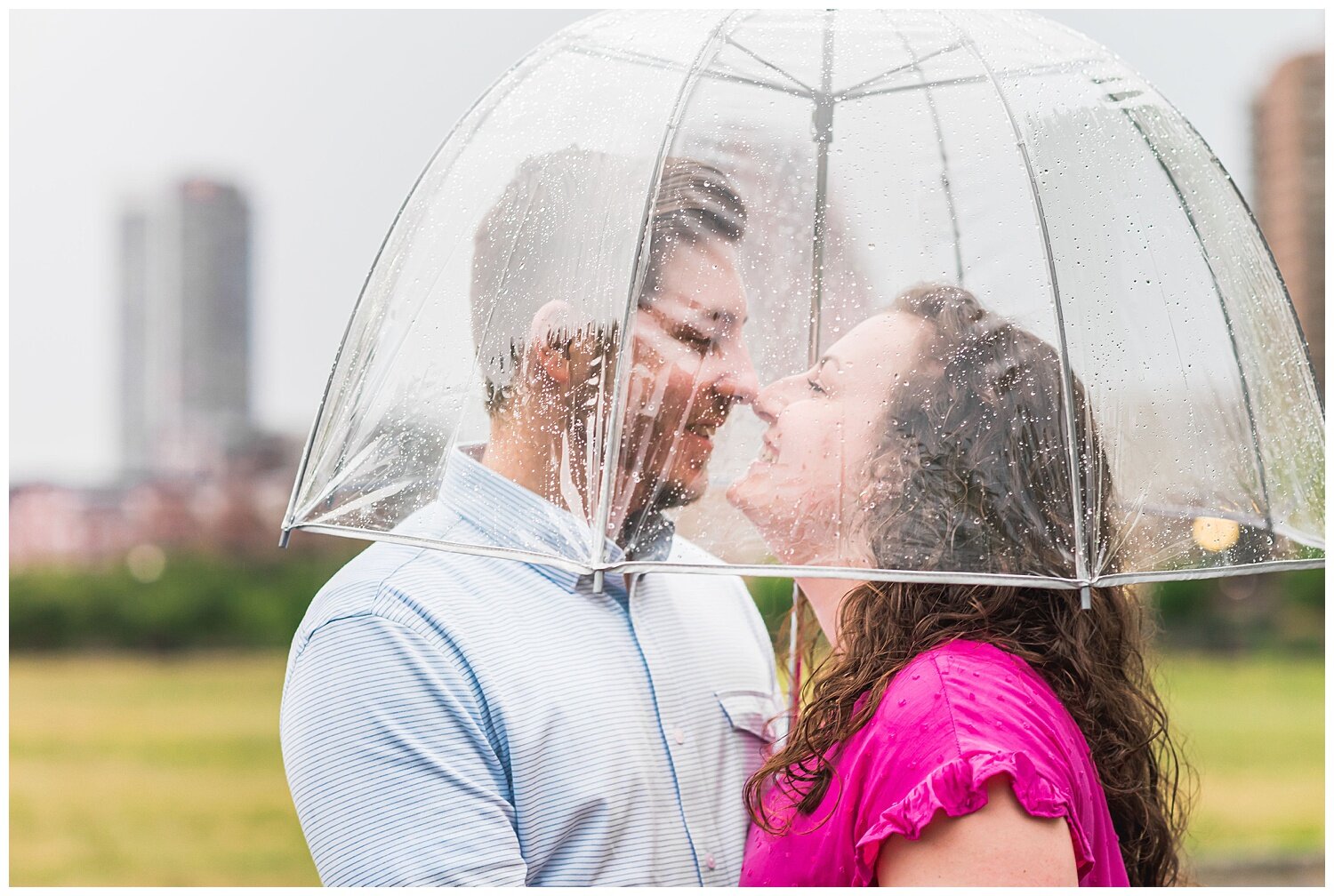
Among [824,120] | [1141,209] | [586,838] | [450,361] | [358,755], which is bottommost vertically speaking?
[586,838]

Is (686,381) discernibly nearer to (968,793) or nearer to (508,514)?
(508,514)

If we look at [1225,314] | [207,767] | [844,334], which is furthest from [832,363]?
[207,767]

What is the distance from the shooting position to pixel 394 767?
5.55 ft

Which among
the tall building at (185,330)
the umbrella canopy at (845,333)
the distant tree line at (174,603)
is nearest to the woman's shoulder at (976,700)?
the umbrella canopy at (845,333)

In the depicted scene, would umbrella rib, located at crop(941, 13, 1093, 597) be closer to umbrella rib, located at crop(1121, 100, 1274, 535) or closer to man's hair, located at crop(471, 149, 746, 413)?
umbrella rib, located at crop(1121, 100, 1274, 535)

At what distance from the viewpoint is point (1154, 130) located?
1777 millimetres

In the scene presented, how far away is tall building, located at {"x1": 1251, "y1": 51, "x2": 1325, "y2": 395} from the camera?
6.39m

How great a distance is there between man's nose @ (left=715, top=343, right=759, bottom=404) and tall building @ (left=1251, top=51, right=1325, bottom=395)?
552 centimetres

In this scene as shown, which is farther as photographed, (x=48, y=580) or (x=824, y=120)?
(x=48, y=580)

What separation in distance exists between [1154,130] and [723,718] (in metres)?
1.21

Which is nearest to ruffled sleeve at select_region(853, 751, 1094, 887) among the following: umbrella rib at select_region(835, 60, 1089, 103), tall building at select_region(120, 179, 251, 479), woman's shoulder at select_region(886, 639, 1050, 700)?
woman's shoulder at select_region(886, 639, 1050, 700)

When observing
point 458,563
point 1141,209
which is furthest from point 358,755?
point 1141,209

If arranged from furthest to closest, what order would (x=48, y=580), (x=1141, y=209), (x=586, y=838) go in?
(x=48, y=580), (x=586, y=838), (x=1141, y=209)

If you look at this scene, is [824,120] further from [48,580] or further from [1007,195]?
[48,580]
